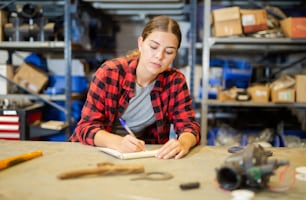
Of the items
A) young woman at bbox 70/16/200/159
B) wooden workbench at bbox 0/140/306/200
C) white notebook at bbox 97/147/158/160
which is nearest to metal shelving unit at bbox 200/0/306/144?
young woman at bbox 70/16/200/159

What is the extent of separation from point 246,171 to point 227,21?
1859mm

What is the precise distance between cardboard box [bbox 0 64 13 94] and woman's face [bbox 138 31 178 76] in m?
1.79

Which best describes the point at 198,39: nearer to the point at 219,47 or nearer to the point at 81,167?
the point at 219,47

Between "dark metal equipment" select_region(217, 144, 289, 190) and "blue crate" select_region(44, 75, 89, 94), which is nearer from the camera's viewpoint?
"dark metal equipment" select_region(217, 144, 289, 190)

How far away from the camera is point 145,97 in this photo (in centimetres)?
155

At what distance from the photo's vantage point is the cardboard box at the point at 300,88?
2.42m

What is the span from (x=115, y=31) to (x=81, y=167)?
107 inches

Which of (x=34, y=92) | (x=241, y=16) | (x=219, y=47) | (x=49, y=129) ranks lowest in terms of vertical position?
(x=49, y=129)

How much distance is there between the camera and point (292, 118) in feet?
10.0

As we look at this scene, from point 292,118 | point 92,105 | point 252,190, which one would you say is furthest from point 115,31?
point 252,190

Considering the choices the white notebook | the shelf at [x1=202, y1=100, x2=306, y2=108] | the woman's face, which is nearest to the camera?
the white notebook

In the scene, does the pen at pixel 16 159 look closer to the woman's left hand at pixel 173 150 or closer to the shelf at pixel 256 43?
the woman's left hand at pixel 173 150

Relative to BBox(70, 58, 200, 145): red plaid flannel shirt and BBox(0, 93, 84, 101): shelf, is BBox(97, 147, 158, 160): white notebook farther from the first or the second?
BBox(0, 93, 84, 101): shelf

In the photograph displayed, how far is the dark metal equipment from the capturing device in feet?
2.59
